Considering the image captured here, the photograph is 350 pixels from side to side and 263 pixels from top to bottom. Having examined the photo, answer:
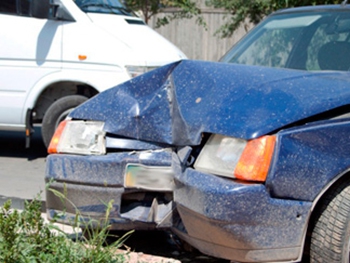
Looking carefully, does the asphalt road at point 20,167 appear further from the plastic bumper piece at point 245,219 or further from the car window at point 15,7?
the plastic bumper piece at point 245,219

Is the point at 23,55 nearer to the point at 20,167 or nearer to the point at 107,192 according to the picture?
the point at 20,167

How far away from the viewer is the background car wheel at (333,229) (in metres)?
3.67

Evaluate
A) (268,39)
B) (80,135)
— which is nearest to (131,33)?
(268,39)

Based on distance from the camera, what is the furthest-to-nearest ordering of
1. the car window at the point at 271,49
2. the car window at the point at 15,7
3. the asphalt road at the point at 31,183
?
the car window at the point at 15,7, the car window at the point at 271,49, the asphalt road at the point at 31,183

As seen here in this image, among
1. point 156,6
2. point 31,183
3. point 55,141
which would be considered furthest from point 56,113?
point 156,6

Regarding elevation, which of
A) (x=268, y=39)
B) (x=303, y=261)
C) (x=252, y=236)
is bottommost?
(x=303, y=261)

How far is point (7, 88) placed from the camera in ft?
26.1

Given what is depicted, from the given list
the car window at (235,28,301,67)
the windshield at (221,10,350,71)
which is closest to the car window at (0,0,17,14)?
the windshield at (221,10,350,71)

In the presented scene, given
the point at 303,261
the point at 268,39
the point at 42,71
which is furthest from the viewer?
the point at 42,71

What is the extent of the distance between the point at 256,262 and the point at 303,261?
2.05 feet

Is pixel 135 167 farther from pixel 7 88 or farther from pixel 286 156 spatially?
pixel 7 88

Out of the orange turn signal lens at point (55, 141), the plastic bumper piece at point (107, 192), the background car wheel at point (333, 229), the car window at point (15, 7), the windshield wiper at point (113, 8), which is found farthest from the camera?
the windshield wiper at point (113, 8)

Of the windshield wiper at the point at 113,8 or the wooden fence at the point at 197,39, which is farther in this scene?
the wooden fence at the point at 197,39

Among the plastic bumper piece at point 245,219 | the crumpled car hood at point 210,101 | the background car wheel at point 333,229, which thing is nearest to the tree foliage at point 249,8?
the crumpled car hood at point 210,101
